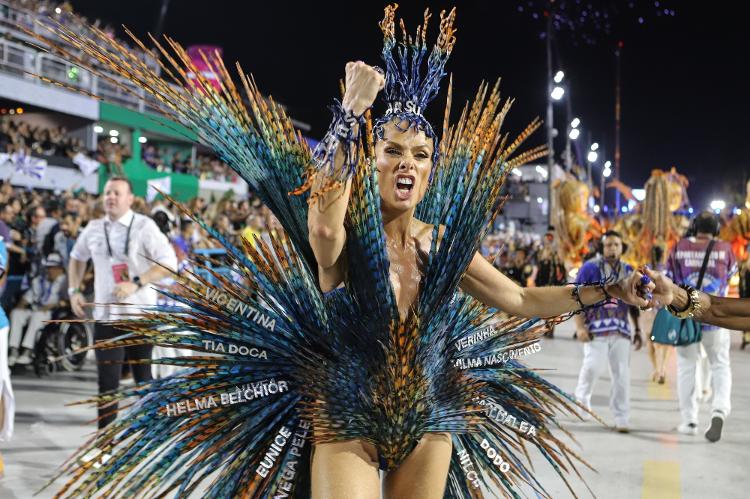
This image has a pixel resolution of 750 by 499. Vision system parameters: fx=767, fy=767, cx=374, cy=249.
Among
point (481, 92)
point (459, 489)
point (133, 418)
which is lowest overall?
point (459, 489)

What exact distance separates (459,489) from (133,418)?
108 cm

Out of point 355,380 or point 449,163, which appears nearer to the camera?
point 355,380

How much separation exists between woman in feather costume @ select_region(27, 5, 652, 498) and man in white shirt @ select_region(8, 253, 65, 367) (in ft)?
19.3

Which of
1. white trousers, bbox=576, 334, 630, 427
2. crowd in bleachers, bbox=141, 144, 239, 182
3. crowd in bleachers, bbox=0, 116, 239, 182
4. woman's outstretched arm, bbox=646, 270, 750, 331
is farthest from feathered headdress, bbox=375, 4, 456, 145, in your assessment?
crowd in bleachers, bbox=141, 144, 239, 182

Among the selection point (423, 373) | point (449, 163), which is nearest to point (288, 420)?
point (423, 373)

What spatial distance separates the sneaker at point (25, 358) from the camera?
8.03m

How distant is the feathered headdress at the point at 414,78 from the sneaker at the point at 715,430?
4.56 meters

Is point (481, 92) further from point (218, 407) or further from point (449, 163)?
point (218, 407)

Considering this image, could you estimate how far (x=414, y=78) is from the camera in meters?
2.46

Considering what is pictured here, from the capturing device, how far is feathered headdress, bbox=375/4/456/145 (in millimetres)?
2395

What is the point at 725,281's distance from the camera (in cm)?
624

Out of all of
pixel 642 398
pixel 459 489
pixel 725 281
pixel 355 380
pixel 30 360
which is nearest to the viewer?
pixel 355 380

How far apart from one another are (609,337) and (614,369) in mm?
284

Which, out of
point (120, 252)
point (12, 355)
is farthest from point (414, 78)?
point (12, 355)
